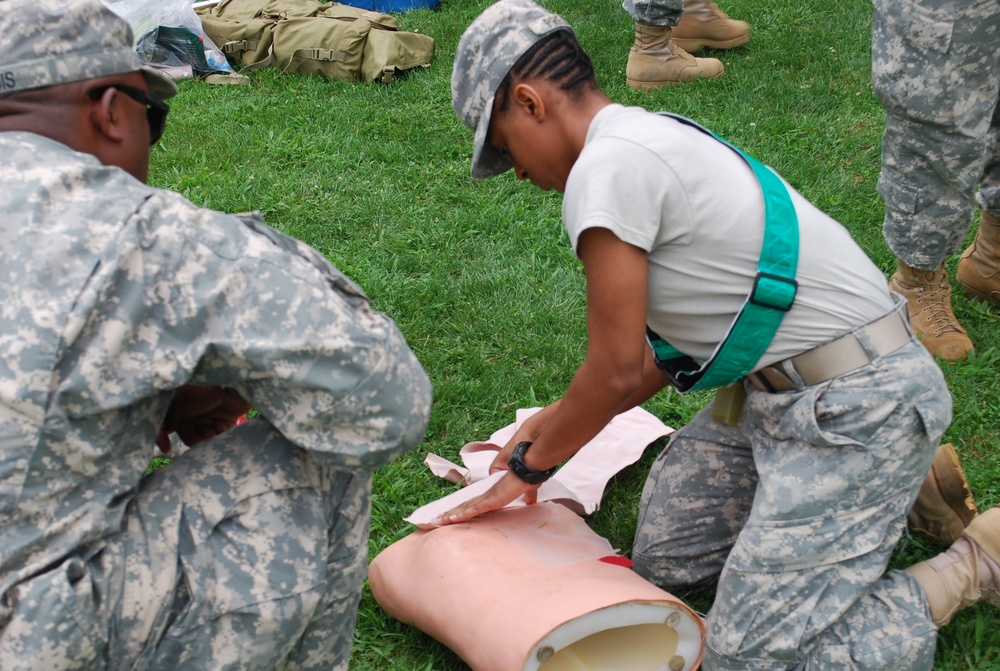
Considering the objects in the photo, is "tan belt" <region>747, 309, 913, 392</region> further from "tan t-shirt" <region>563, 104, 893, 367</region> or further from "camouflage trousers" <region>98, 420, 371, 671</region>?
"camouflage trousers" <region>98, 420, 371, 671</region>

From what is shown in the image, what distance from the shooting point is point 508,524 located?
8.03 ft

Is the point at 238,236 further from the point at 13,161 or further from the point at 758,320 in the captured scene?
the point at 758,320

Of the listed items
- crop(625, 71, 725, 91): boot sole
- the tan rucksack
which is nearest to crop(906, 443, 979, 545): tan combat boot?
crop(625, 71, 725, 91): boot sole

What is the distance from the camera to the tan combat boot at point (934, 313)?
3.23 metres

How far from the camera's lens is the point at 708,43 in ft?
18.2

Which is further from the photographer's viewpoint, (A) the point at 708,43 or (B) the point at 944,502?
(A) the point at 708,43

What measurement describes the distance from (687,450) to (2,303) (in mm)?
1650

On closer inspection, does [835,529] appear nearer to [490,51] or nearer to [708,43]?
[490,51]

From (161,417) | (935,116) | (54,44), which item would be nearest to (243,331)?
(161,417)

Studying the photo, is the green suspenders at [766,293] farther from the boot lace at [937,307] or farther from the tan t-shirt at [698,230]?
the boot lace at [937,307]

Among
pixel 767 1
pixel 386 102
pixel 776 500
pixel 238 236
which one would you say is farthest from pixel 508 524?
pixel 767 1

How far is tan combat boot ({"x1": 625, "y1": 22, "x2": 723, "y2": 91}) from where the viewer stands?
517cm

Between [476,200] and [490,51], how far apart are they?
233 cm

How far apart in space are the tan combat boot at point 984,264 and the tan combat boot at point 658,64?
2090 mm
